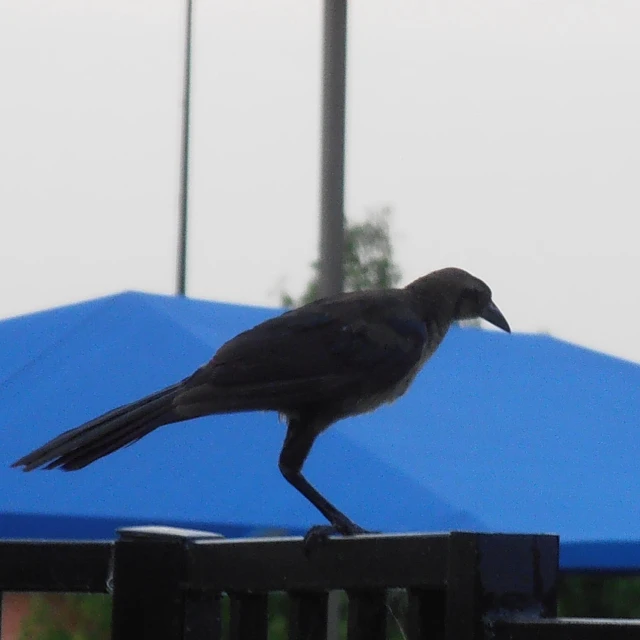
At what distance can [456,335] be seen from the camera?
518 cm

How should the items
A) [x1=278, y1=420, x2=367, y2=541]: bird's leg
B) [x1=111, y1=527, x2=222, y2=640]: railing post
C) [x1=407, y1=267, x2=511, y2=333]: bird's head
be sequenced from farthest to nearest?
[x1=407, y1=267, x2=511, y2=333]: bird's head, [x1=278, y1=420, x2=367, y2=541]: bird's leg, [x1=111, y1=527, x2=222, y2=640]: railing post

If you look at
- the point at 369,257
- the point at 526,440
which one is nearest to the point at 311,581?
the point at 526,440

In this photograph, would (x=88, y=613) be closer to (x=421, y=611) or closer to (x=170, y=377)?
(x=170, y=377)

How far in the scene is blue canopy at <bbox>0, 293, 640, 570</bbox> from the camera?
367 cm

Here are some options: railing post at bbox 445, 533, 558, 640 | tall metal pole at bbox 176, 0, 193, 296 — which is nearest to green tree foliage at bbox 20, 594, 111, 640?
railing post at bbox 445, 533, 558, 640

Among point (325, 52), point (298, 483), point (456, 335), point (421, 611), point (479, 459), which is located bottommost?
point (421, 611)

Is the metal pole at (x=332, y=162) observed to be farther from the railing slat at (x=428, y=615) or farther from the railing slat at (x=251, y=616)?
the railing slat at (x=428, y=615)

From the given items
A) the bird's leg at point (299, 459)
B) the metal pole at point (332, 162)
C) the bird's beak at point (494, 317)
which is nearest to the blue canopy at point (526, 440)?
the bird's beak at point (494, 317)

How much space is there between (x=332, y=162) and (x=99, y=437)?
251cm

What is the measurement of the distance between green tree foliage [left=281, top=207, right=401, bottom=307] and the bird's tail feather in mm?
16078

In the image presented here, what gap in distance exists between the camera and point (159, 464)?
3818 mm

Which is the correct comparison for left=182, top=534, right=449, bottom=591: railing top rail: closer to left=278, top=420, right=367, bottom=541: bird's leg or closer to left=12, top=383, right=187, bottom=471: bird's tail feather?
left=12, top=383, right=187, bottom=471: bird's tail feather

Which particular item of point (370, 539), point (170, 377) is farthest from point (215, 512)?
point (370, 539)

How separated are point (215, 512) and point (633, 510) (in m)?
1.34
